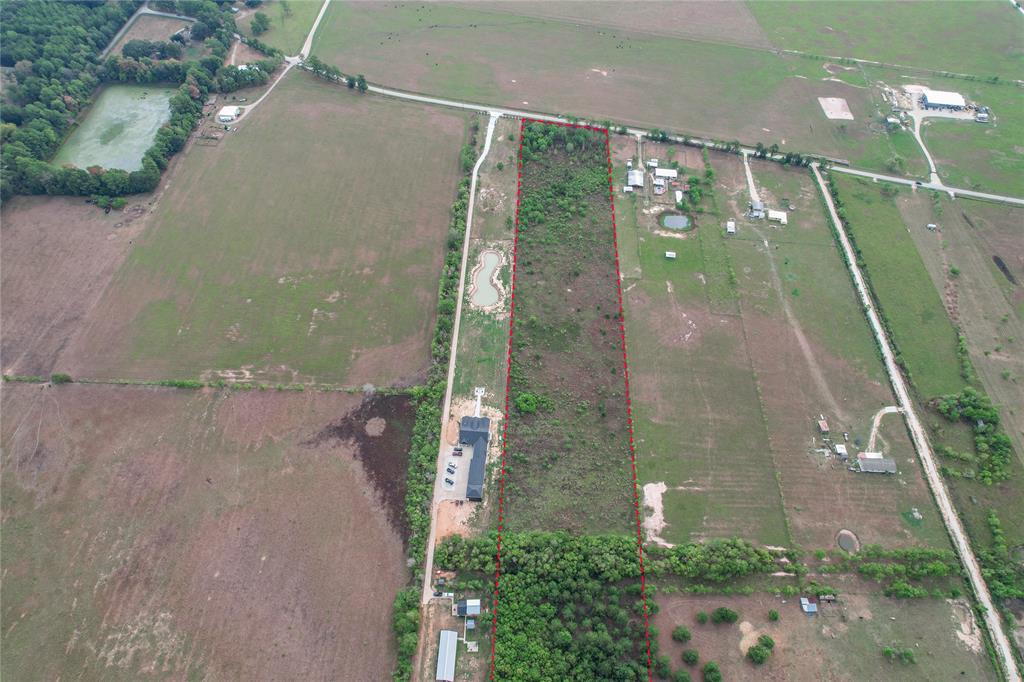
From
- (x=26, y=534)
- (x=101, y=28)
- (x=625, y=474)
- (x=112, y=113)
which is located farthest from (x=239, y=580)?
(x=101, y=28)

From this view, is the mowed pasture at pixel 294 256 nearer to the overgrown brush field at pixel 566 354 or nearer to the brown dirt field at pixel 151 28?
the overgrown brush field at pixel 566 354

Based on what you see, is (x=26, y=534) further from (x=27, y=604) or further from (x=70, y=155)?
(x=70, y=155)

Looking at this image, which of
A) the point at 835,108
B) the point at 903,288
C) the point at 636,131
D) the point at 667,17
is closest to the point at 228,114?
the point at 636,131

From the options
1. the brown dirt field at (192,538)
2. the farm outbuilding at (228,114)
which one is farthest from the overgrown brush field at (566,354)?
the farm outbuilding at (228,114)

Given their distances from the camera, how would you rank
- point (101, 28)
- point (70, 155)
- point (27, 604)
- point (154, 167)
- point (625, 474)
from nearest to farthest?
point (27, 604), point (625, 474), point (154, 167), point (70, 155), point (101, 28)

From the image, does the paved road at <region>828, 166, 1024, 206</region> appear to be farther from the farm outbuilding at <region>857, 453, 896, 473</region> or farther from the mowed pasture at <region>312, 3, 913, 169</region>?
the farm outbuilding at <region>857, 453, 896, 473</region>

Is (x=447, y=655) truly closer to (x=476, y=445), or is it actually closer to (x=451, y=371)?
(x=476, y=445)

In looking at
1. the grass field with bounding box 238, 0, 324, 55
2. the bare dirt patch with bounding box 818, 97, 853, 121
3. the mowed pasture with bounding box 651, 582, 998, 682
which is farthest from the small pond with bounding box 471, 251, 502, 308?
the bare dirt patch with bounding box 818, 97, 853, 121
